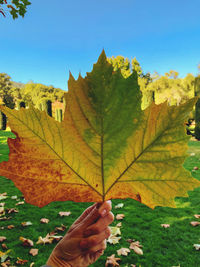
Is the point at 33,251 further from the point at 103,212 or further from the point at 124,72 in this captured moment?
the point at 124,72

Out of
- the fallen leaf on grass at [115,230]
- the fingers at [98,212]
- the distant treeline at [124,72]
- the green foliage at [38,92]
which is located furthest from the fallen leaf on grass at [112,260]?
the green foliage at [38,92]

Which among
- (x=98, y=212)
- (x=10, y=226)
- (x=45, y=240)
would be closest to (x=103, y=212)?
(x=98, y=212)

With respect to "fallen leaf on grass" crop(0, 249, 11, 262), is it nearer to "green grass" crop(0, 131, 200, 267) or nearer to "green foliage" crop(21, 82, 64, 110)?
"green grass" crop(0, 131, 200, 267)

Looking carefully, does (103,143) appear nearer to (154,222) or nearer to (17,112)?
(17,112)

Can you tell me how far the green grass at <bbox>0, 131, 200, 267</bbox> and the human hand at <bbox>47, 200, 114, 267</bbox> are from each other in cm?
189

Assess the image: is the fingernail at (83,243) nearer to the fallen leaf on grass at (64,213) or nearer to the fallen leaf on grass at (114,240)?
the fallen leaf on grass at (114,240)

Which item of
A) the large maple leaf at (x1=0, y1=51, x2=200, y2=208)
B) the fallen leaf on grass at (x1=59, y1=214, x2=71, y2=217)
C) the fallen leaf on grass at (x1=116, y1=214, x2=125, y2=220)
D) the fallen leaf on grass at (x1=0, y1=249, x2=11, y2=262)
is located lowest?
the fallen leaf on grass at (x1=0, y1=249, x2=11, y2=262)

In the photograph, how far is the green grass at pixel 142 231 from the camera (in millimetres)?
2766

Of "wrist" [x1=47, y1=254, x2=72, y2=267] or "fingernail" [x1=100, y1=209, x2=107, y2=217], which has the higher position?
"fingernail" [x1=100, y1=209, x2=107, y2=217]

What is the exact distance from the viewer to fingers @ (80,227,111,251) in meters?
0.93

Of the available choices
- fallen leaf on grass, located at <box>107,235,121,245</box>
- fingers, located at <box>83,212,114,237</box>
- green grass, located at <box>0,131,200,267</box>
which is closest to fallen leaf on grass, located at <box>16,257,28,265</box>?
green grass, located at <box>0,131,200,267</box>

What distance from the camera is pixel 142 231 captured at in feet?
11.4

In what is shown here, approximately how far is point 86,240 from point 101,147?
587mm

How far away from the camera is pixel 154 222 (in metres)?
3.76
